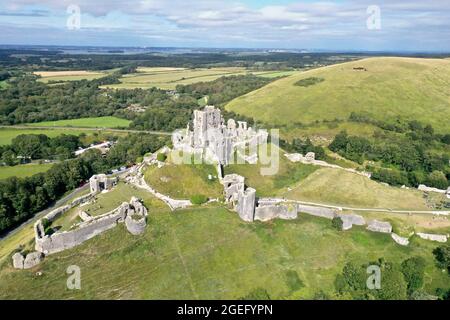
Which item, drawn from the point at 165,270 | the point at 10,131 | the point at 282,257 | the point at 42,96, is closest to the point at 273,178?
the point at 282,257

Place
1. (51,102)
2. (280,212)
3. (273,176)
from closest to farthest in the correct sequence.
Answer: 1. (280,212)
2. (273,176)
3. (51,102)

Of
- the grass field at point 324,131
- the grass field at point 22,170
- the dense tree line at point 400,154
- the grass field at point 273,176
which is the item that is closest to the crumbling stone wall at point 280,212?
the grass field at point 273,176

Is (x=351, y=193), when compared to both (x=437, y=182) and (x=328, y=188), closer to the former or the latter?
(x=328, y=188)

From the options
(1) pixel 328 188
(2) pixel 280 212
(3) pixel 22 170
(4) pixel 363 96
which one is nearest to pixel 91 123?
(3) pixel 22 170

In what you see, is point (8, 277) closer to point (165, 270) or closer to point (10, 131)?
point (165, 270)

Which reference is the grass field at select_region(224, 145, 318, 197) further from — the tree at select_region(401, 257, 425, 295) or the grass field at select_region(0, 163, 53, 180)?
the grass field at select_region(0, 163, 53, 180)

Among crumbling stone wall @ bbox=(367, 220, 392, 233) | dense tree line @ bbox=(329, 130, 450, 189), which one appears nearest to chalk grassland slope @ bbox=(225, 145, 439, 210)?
crumbling stone wall @ bbox=(367, 220, 392, 233)
